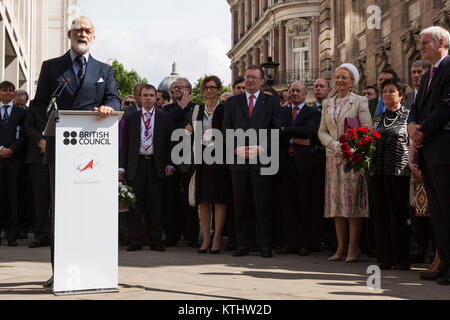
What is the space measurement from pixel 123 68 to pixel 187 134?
7920 centimetres

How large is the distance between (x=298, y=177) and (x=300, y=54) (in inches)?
1633

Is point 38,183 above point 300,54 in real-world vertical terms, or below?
below

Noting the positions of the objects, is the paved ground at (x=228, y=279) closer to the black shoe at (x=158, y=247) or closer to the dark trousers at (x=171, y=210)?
the black shoe at (x=158, y=247)

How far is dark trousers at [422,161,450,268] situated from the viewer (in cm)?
649

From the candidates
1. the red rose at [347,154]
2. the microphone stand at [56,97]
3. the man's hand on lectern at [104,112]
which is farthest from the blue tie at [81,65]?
the red rose at [347,154]

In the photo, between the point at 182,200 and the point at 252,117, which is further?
the point at 182,200

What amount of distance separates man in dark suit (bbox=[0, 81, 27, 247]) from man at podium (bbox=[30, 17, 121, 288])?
4916 mm

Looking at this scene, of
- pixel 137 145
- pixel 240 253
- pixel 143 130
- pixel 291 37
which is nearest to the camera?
pixel 240 253

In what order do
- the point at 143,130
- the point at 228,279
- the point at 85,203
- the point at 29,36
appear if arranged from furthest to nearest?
the point at 29,36 → the point at 143,130 → the point at 228,279 → the point at 85,203

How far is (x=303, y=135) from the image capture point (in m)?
9.42

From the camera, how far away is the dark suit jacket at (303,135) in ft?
30.9

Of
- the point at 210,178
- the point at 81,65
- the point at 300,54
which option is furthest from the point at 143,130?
the point at 300,54

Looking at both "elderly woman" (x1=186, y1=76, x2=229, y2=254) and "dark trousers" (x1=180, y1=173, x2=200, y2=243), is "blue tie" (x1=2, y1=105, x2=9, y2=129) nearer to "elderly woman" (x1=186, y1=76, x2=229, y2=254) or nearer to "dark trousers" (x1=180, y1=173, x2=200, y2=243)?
"dark trousers" (x1=180, y1=173, x2=200, y2=243)

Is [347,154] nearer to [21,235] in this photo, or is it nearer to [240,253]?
[240,253]
